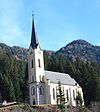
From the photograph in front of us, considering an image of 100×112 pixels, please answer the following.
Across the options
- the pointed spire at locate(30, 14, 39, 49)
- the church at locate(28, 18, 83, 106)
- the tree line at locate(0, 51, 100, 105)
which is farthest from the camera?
the tree line at locate(0, 51, 100, 105)

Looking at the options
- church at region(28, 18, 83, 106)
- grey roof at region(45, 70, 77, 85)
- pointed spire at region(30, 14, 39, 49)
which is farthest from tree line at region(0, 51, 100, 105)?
pointed spire at region(30, 14, 39, 49)

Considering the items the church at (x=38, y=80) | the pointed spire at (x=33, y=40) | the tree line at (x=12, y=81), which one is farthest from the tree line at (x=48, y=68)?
the pointed spire at (x=33, y=40)

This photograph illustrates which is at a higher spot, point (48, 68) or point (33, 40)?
point (33, 40)

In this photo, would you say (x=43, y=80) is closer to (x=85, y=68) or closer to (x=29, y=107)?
(x=29, y=107)

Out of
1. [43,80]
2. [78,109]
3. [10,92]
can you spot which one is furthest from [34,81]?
[78,109]

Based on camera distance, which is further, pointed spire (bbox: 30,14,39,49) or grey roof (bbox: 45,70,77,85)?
pointed spire (bbox: 30,14,39,49)

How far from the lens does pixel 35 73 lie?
259 feet

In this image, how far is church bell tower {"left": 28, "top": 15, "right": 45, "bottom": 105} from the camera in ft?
256

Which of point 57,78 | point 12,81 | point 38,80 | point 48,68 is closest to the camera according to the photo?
point 38,80

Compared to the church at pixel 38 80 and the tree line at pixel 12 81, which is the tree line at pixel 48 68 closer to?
the tree line at pixel 12 81

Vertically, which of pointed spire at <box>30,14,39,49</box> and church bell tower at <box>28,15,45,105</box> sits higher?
pointed spire at <box>30,14,39,49</box>

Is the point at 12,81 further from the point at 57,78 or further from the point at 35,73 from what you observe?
the point at 57,78

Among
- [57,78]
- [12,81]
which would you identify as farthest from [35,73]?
[12,81]

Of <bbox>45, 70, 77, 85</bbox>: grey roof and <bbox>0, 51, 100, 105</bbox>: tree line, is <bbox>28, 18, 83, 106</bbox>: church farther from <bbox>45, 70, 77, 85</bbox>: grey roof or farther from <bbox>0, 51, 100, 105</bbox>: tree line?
<bbox>0, 51, 100, 105</bbox>: tree line
